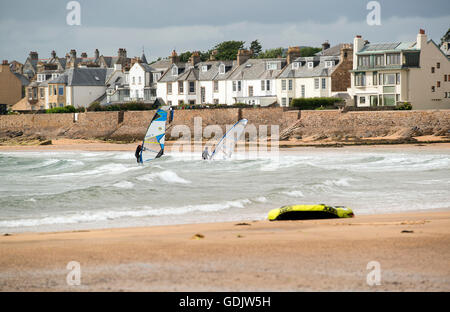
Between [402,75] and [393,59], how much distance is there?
191 cm

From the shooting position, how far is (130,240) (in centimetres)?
1010

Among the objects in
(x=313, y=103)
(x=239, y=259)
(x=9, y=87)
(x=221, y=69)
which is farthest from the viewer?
(x=9, y=87)

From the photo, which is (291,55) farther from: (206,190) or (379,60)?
(206,190)

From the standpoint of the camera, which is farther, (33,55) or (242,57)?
(33,55)

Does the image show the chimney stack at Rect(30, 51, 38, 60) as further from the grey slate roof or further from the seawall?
the grey slate roof

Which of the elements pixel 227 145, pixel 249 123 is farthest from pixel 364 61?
pixel 227 145

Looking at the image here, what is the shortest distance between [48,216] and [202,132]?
40.2 m

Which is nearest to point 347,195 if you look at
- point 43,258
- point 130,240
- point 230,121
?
point 130,240

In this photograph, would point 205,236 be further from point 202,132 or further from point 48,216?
point 202,132

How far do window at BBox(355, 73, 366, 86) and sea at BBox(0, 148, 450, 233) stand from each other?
2335cm

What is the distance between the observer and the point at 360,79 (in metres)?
57.1

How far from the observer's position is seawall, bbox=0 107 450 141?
1813 inches

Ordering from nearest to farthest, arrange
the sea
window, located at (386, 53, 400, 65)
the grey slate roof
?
1. the sea
2. window, located at (386, 53, 400, 65)
3. the grey slate roof

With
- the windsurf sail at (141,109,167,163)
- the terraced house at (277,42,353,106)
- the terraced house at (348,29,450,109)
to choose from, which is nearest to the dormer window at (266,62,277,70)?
the terraced house at (277,42,353,106)
